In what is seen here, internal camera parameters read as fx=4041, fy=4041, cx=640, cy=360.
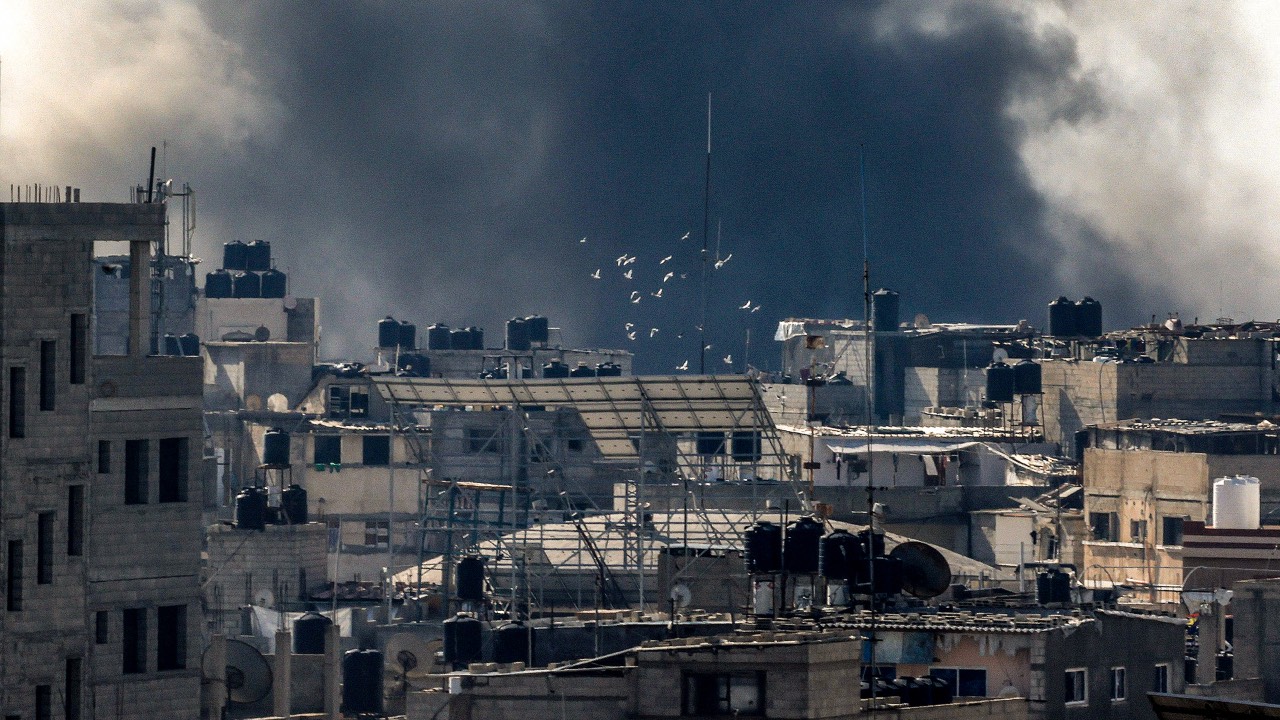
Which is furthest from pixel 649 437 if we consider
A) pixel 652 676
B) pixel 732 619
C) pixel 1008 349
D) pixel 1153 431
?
pixel 1008 349

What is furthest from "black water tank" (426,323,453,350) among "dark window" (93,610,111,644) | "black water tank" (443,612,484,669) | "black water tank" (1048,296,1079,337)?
"dark window" (93,610,111,644)

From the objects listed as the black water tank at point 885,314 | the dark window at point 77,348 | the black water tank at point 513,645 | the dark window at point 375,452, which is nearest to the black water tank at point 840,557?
the black water tank at point 513,645

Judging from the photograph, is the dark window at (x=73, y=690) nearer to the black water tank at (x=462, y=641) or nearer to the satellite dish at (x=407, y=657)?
the black water tank at (x=462, y=641)

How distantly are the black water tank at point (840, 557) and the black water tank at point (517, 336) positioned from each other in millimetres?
117414

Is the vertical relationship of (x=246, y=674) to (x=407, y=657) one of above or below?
below

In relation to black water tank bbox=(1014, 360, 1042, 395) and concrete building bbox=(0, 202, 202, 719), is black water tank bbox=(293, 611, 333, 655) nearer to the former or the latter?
concrete building bbox=(0, 202, 202, 719)

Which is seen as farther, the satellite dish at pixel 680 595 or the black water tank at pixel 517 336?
the black water tank at pixel 517 336

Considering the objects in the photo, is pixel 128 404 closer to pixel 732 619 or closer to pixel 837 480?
pixel 732 619

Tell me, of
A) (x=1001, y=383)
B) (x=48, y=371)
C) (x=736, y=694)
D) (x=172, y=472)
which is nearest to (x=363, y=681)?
(x=172, y=472)

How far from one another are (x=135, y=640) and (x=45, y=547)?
5413 millimetres

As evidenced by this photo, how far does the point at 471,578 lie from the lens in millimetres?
96812

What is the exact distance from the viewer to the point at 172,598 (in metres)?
64.5

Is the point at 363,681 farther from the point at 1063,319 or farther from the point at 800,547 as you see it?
the point at 1063,319

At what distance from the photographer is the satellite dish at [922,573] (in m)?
75.6
